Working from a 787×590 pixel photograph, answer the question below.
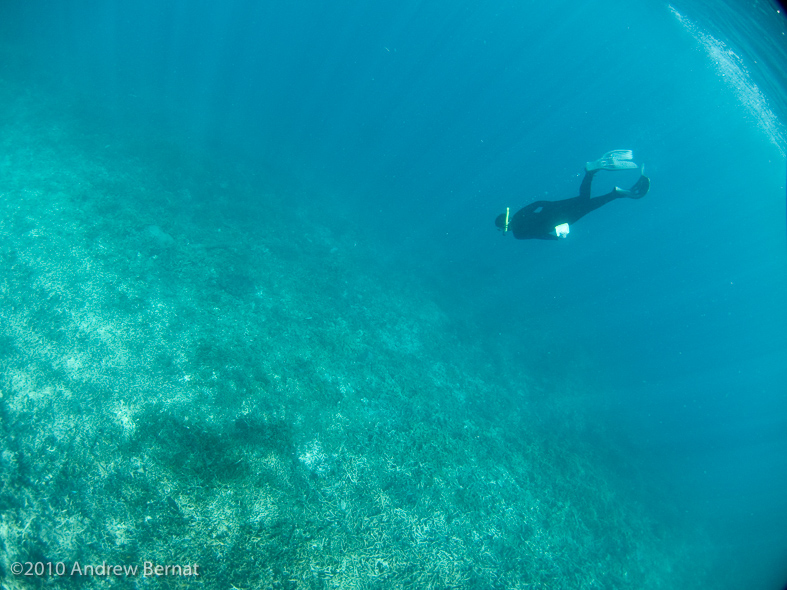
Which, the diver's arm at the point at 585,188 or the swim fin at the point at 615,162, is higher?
the swim fin at the point at 615,162

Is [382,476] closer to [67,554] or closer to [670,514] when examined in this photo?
[67,554]

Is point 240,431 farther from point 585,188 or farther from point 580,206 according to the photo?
point 585,188

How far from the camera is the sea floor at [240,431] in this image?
323cm

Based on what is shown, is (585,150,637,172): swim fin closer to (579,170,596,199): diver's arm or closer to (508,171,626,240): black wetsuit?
(579,170,596,199): diver's arm

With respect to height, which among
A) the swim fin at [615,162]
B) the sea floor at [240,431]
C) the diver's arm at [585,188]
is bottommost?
the sea floor at [240,431]

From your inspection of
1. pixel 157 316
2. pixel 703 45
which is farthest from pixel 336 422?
pixel 703 45

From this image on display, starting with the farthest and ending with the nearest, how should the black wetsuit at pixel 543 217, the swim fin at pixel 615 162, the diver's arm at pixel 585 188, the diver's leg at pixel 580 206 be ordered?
the swim fin at pixel 615 162, the diver's arm at pixel 585 188, the diver's leg at pixel 580 206, the black wetsuit at pixel 543 217

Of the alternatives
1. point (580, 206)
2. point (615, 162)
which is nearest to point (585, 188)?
point (580, 206)

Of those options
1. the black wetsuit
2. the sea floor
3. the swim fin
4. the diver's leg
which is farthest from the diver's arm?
the sea floor

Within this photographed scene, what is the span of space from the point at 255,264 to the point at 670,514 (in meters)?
11.8

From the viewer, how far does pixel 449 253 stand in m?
15.9

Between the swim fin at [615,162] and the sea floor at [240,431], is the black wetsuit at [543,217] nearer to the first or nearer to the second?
Result: the swim fin at [615,162]

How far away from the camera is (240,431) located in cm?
Result: 398

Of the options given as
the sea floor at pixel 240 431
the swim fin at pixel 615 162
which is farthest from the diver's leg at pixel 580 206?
the sea floor at pixel 240 431
